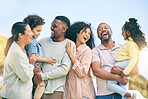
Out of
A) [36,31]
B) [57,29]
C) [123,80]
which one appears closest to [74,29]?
[57,29]

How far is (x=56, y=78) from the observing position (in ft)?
13.1

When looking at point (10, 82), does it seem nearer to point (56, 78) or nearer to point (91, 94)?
point (56, 78)

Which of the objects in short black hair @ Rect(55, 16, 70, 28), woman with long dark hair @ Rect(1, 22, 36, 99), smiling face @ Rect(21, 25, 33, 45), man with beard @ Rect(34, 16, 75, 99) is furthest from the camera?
short black hair @ Rect(55, 16, 70, 28)

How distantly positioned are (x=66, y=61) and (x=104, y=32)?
41.6 inches

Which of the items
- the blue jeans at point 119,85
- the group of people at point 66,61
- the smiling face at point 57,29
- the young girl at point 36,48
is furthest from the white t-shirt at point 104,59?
the young girl at point 36,48

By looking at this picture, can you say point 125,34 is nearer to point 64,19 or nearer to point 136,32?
point 136,32

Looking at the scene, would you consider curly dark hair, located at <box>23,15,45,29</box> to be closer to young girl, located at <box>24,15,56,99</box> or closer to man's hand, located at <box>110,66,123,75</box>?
young girl, located at <box>24,15,56,99</box>

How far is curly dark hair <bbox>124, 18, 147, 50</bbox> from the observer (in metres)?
4.39

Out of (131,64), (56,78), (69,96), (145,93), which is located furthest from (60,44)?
(145,93)

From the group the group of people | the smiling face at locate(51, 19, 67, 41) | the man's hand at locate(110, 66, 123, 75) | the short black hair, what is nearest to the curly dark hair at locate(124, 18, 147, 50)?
A: the group of people

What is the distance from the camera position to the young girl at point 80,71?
13.2 feet

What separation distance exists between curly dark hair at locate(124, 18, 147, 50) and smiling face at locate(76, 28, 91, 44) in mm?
760

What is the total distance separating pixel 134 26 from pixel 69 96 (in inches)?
74.9

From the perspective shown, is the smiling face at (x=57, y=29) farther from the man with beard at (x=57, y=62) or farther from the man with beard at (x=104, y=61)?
the man with beard at (x=104, y=61)
